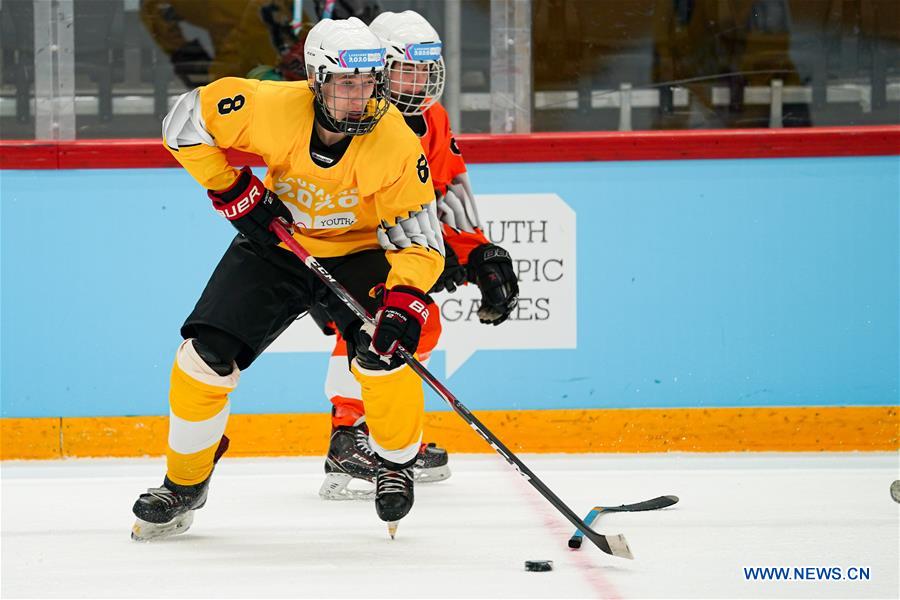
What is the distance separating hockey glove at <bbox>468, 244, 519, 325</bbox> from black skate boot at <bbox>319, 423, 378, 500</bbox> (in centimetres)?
54

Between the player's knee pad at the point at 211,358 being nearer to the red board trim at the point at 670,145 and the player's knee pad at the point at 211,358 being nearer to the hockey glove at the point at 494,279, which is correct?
the hockey glove at the point at 494,279

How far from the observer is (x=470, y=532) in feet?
10.6

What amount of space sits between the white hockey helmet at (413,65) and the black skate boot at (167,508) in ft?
3.50

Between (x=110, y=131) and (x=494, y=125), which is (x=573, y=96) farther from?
(x=110, y=131)

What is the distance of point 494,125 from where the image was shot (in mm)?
4637

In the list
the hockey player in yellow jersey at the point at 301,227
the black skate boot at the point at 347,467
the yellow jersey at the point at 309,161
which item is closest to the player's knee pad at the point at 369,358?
the hockey player in yellow jersey at the point at 301,227

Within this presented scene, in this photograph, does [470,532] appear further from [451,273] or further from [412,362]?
[451,273]

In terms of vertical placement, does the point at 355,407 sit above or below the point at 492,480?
above

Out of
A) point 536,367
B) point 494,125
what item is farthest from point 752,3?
point 536,367

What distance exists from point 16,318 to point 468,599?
248cm

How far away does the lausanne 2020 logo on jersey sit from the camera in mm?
2881

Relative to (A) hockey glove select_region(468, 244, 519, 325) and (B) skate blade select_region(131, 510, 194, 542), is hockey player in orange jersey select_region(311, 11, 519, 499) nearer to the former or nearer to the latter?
(A) hockey glove select_region(468, 244, 519, 325)

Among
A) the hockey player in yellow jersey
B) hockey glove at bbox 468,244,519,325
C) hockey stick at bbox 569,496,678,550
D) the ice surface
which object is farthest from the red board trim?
hockey stick at bbox 569,496,678,550

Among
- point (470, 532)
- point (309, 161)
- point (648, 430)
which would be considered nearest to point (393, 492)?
point (470, 532)
